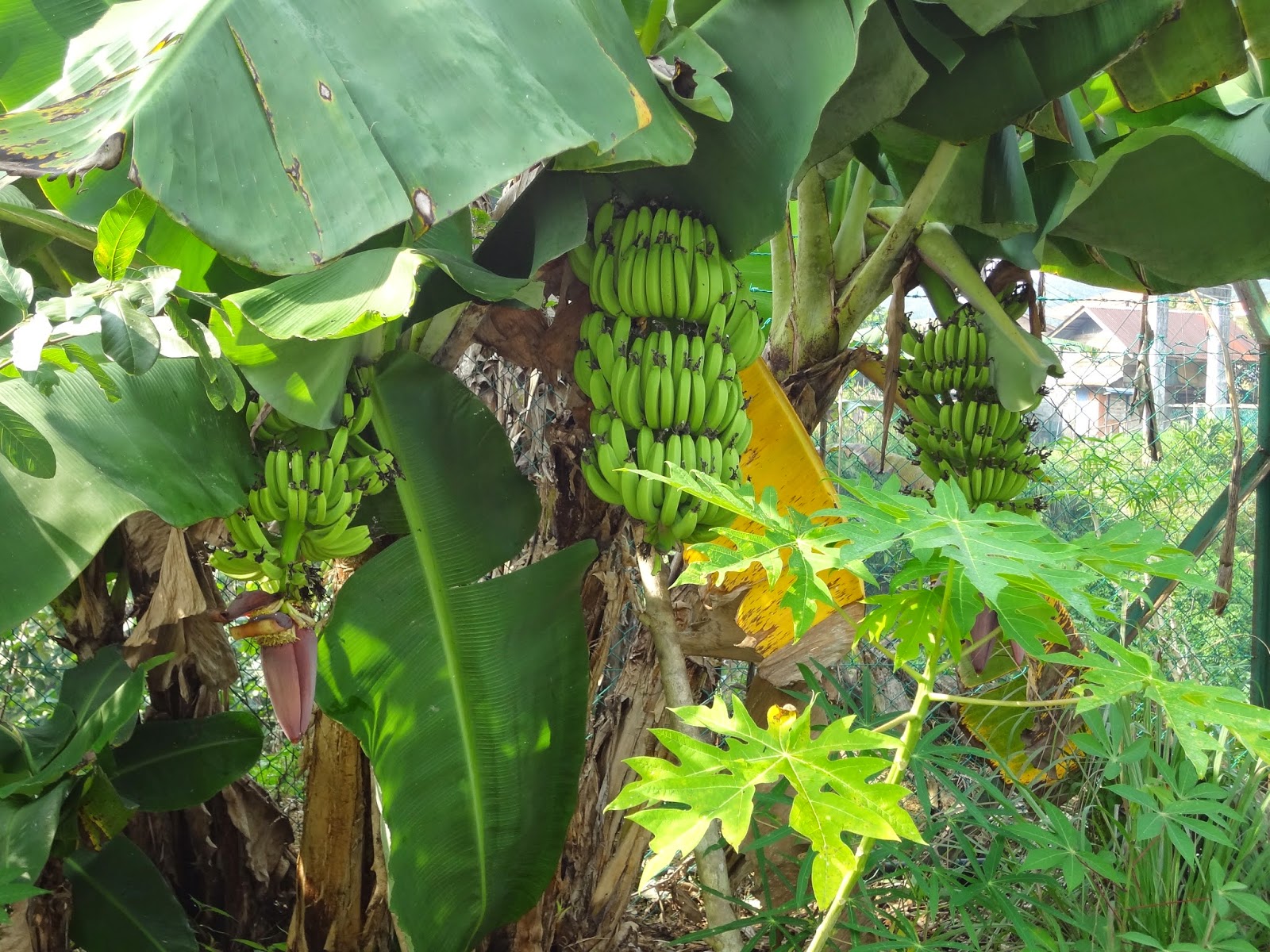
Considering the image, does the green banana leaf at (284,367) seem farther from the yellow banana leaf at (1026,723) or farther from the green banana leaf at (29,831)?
the yellow banana leaf at (1026,723)

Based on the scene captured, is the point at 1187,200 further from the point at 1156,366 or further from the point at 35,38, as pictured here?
the point at 35,38

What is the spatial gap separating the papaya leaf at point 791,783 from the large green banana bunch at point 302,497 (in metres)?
0.54

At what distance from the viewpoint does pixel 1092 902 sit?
1455 mm

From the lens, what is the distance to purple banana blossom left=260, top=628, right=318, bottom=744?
133 cm

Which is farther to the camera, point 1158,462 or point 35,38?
point 1158,462

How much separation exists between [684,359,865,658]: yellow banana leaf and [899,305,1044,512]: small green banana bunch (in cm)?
30

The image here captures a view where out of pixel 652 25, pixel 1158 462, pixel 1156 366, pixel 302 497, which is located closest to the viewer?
pixel 302 497

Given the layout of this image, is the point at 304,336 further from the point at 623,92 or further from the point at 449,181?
the point at 623,92

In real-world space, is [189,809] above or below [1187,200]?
below

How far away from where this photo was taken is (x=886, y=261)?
1669mm

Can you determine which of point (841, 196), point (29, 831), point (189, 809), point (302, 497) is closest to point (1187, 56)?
point (841, 196)

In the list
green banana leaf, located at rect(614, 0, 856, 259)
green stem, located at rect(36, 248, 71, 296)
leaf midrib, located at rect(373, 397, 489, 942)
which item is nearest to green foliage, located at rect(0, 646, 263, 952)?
leaf midrib, located at rect(373, 397, 489, 942)

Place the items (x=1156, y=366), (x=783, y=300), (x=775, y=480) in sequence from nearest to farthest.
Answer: (x=775, y=480)
(x=783, y=300)
(x=1156, y=366)

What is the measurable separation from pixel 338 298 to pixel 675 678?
706 mm
